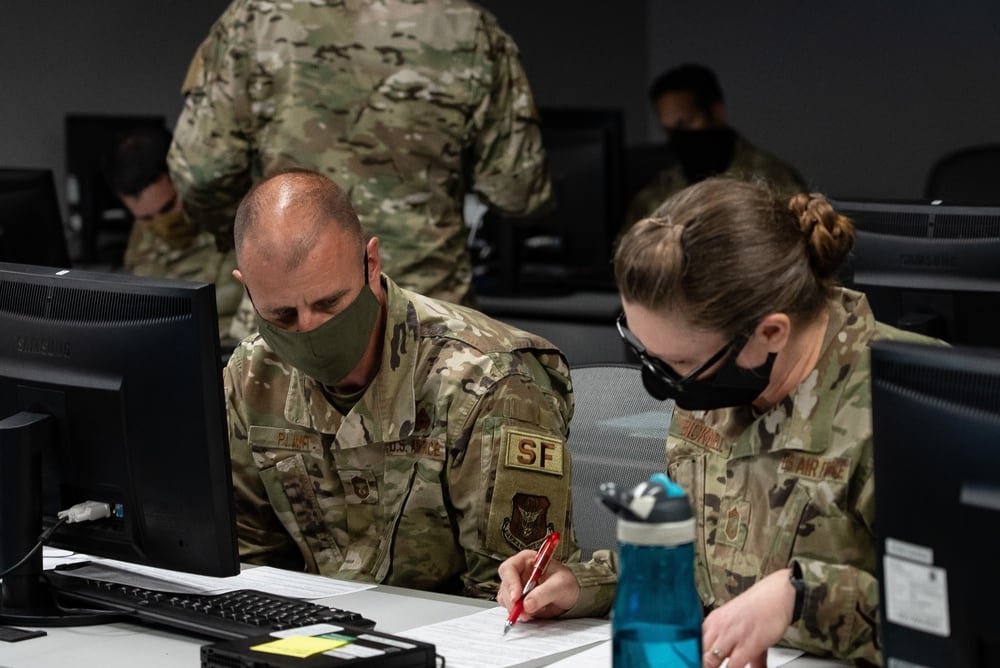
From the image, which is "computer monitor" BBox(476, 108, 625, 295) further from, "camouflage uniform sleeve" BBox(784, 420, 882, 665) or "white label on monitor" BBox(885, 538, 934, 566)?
"white label on monitor" BBox(885, 538, 934, 566)

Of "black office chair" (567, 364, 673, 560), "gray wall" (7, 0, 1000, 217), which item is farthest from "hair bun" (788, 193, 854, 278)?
"gray wall" (7, 0, 1000, 217)

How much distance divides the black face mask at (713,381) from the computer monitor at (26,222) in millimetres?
2286

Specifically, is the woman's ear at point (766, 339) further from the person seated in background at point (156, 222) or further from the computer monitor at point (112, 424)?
the person seated in background at point (156, 222)

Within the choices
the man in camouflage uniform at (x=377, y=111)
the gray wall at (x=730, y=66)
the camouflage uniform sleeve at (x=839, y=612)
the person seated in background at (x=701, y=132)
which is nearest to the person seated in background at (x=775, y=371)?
the camouflage uniform sleeve at (x=839, y=612)

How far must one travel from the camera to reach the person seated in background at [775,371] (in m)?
1.57

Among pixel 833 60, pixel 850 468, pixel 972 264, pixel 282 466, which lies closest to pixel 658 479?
pixel 850 468

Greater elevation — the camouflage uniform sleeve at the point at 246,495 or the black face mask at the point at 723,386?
the black face mask at the point at 723,386

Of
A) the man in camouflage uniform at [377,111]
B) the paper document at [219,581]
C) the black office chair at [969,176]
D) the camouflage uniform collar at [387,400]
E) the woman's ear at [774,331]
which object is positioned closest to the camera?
the woman's ear at [774,331]

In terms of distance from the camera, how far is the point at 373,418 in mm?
2041

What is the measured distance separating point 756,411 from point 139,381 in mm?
749

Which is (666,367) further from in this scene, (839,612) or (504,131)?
(504,131)

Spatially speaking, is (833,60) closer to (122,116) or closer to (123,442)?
(122,116)

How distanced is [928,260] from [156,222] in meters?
2.55

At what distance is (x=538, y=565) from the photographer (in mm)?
1730
